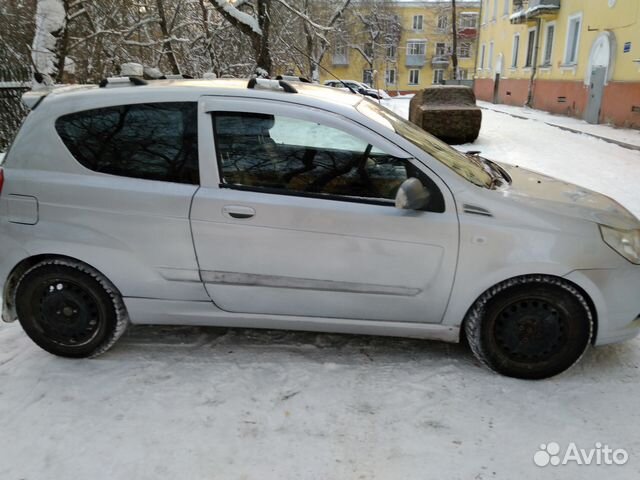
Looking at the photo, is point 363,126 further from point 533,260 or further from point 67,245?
point 67,245

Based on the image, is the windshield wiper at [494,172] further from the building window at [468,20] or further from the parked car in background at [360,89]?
the building window at [468,20]

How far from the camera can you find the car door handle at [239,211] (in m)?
2.89

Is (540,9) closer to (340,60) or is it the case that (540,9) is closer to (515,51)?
(515,51)

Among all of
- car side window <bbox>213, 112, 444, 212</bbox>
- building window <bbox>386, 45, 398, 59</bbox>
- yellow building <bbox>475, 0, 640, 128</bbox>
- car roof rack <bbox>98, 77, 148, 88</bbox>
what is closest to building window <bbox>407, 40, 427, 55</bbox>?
building window <bbox>386, 45, 398, 59</bbox>

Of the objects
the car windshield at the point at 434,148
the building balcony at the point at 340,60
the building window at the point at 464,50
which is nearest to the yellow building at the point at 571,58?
the car windshield at the point at 434,148

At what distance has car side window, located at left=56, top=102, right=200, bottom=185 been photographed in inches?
117

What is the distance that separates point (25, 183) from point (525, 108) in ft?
80.3

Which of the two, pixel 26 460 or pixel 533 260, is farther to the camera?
pixel 533 260

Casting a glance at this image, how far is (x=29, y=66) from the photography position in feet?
37.8

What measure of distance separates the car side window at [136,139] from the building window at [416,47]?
57.6 metres

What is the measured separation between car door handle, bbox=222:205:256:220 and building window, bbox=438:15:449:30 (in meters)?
58.5

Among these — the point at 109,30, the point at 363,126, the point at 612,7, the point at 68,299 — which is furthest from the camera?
the point at 612,7

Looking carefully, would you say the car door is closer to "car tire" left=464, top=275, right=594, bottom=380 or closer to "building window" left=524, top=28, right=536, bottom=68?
"car tire" left=464, top=275, right=594, bottom=380

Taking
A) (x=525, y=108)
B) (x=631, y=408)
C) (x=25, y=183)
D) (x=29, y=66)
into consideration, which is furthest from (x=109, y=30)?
(x=525, y=108)
